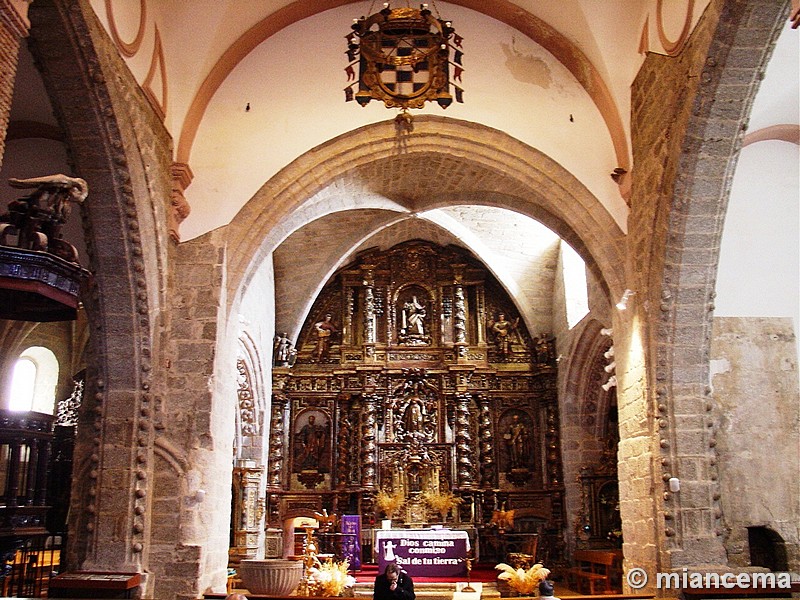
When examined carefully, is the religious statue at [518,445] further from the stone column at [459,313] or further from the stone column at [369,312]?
the stone column at [369,312]

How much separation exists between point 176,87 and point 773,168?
7107mm

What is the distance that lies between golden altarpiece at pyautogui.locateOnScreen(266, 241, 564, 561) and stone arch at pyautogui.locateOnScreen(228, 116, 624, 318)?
4.92 meters

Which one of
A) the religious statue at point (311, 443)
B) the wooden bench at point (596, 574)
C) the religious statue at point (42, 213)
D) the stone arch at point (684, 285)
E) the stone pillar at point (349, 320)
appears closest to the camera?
the religious statue at point (42, 213)

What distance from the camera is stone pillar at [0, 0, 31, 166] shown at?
4746 millimetres

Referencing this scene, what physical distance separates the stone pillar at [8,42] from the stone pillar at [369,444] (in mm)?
10019

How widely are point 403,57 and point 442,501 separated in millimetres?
8034

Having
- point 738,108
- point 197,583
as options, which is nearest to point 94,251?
point 197,583

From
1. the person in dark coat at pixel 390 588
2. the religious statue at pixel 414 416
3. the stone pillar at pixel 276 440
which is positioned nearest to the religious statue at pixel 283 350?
the stone pillar at pixel 276 440

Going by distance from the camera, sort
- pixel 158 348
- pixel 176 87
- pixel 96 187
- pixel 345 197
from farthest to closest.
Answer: pixel 345 197 → pixel 176 87 → pixel 158 348 → pixel 96 187

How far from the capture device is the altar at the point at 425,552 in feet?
35.1

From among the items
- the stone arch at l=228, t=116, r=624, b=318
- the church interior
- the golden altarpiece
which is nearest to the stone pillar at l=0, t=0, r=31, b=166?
the church interior

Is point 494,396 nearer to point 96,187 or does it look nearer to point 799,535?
point 799,535

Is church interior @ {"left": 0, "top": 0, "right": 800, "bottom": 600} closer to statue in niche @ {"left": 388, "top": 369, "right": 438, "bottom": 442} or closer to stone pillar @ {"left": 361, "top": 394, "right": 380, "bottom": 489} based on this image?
stone pillar @ {"left": 361, "top": 394, "right": 380, "bottom": 489}

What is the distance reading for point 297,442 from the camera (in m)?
14.3
